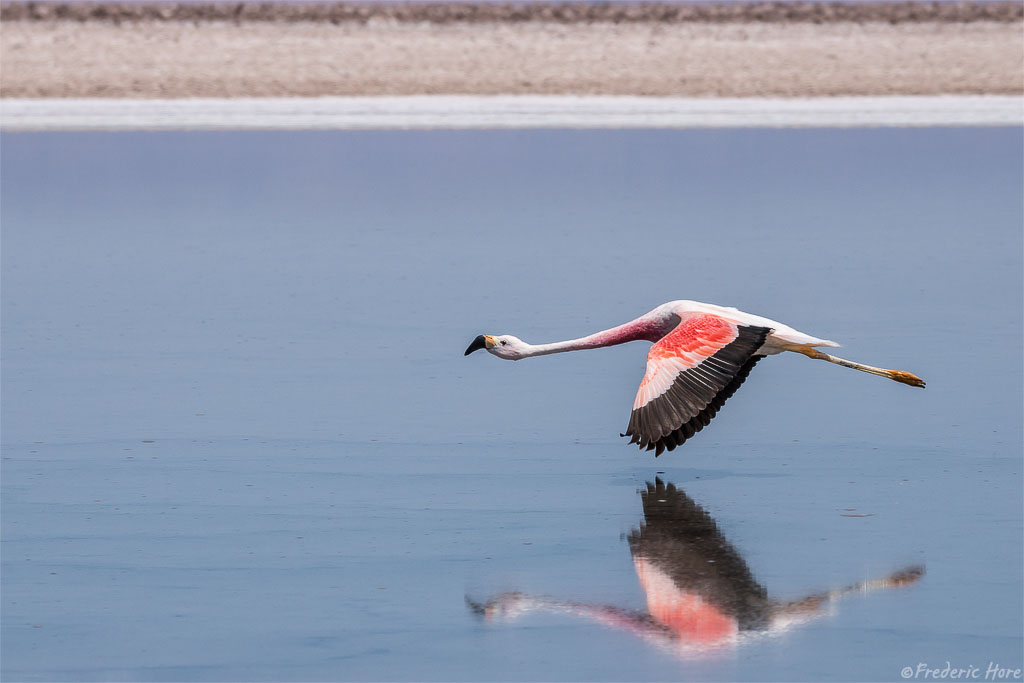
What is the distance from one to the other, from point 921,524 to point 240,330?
16.0 ft

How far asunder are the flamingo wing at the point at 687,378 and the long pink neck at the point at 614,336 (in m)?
0.66

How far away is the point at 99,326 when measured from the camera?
1011cm

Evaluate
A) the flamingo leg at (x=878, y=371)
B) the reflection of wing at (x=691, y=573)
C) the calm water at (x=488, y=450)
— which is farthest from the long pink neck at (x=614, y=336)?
the reflection of wing at (x=691, y=573)

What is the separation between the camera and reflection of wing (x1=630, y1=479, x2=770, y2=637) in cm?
535

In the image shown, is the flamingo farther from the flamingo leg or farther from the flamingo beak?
the flamingo beak

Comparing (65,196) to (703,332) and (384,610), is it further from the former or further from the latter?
(384,610)

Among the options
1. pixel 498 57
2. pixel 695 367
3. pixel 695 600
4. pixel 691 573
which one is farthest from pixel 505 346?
Answer: pixel 498 57

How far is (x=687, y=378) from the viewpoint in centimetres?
678

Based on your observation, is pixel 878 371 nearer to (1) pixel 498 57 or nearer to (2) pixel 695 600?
(2) pixel 695 600

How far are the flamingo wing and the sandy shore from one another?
61.4ft

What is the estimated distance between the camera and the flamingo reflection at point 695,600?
525 centimetres

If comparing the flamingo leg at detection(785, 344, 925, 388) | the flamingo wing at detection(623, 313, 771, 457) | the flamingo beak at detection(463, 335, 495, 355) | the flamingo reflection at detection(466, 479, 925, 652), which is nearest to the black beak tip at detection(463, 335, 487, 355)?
the flamingo beak at detection(463, 335, 495, 355)

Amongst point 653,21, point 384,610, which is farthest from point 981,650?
point 653,21

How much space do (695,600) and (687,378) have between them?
1446 millimetres
